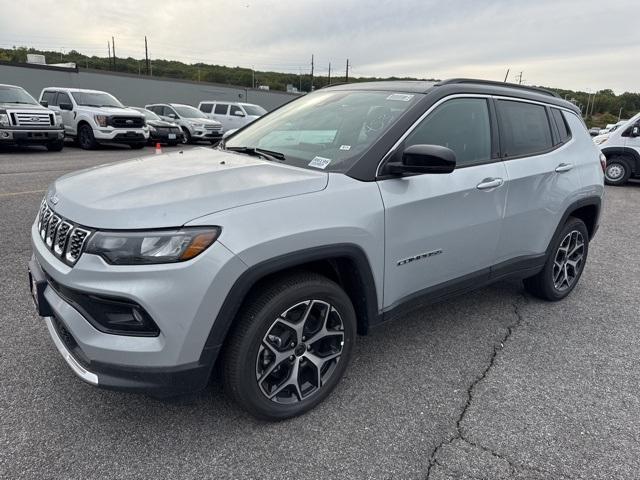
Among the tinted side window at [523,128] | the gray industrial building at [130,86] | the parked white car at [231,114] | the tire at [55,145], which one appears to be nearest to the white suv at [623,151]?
the tinted side window at [523,128]

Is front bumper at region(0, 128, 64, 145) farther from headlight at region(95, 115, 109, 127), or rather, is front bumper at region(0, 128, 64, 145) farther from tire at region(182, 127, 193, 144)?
tire at region(182, 127, 193, 144)

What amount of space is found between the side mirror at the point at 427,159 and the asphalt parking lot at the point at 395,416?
1298 mm

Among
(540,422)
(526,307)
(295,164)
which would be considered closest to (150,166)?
(295,164)

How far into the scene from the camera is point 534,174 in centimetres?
354

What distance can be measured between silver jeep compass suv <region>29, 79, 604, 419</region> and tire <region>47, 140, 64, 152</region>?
39.6ft

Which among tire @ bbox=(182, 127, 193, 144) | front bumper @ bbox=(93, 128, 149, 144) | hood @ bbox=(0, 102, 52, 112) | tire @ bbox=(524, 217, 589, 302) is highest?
hood @ bbox=(0, 102, 52, 112)

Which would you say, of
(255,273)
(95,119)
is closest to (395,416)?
(255,273)

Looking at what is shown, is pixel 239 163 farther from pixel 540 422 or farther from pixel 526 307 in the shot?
pixel 526 307

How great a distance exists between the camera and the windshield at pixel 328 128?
2.78 m

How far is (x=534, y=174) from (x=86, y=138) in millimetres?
14786

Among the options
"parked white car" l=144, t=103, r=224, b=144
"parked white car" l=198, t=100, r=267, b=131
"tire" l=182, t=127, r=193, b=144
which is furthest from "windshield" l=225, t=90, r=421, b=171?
"parked white car" l=198, t=100, r=267, b=131

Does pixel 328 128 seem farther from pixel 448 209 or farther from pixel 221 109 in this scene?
pixel 221 109

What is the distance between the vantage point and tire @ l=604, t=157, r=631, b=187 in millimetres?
11625

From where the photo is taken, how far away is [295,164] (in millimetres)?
2797
